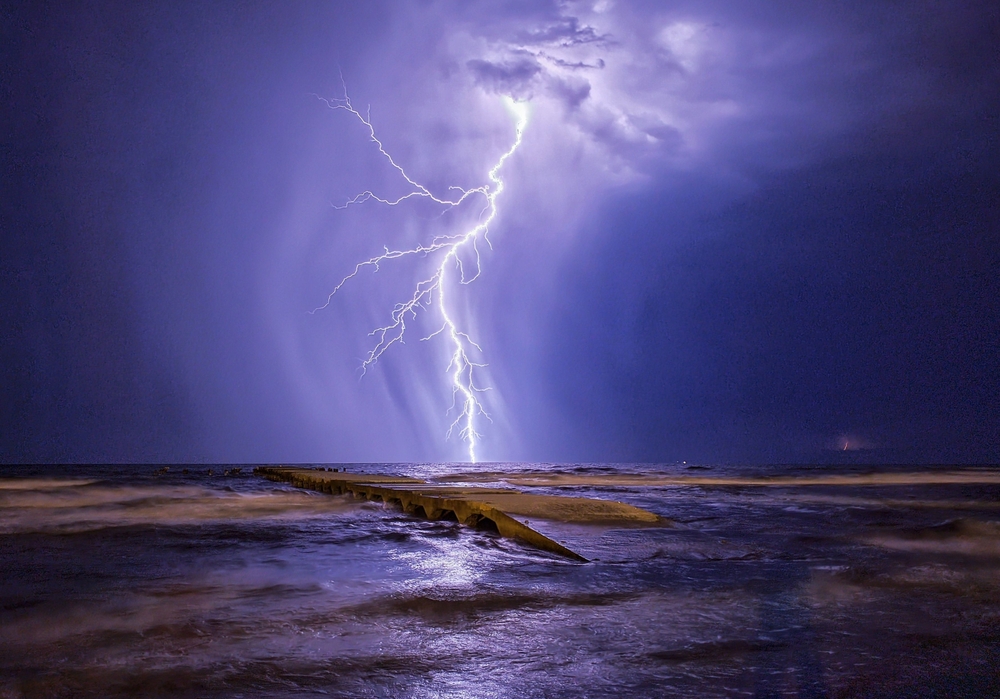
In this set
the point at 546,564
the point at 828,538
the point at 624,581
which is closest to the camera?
the point at 624,581

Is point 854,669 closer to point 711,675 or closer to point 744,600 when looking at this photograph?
point 711,675

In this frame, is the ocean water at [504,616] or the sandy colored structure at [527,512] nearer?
the ocean water at [504,616]

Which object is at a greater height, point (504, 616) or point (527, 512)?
point (527, 512)

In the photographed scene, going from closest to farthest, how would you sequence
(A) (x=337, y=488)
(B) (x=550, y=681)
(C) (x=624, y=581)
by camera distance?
(B) (x=550, y=681), (C) (x=624, y=581), (A) (x=337, y=488)

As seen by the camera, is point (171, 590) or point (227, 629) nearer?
point (227, 629)

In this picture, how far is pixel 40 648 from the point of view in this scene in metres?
4.26

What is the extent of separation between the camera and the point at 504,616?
4879 mm

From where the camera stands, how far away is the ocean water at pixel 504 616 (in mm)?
3467

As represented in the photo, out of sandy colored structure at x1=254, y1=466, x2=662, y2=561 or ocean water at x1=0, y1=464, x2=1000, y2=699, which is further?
sandy colored structure at x1=254, y1=466, x2=662, y2=561

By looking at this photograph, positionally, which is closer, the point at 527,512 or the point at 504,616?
the point at 504,616

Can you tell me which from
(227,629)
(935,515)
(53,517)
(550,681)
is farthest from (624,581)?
(53,517)

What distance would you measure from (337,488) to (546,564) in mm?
17256

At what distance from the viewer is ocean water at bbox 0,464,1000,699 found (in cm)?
347

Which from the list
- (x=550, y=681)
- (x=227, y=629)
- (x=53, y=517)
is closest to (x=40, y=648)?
(x=227, y=629)
